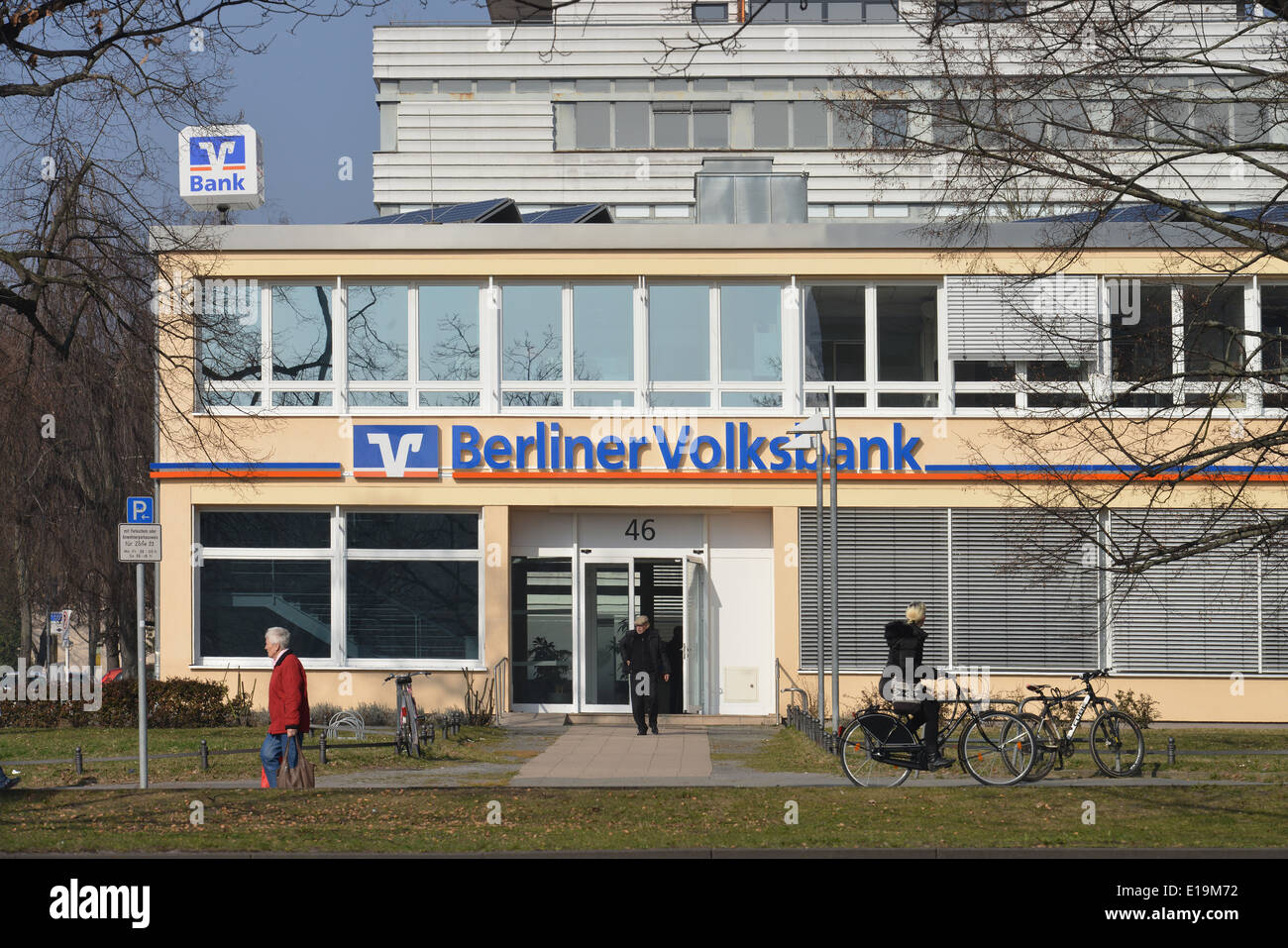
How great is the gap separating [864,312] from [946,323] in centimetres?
127

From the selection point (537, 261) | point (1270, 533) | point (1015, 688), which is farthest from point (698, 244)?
point (1270, 533)

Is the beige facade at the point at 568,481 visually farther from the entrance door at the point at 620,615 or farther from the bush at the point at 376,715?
the bush at the point at 376,715

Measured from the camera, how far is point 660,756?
18375 millimetres

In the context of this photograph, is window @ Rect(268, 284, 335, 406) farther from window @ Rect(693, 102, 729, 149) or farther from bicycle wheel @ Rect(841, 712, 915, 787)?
window @ Rect(693, 102, 729, 149)

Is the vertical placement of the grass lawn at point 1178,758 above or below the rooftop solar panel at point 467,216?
below

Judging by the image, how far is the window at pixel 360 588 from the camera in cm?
2342

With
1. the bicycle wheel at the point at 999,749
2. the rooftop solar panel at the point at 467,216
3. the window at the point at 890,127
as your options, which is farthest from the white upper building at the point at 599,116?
the window at the point at 890,127

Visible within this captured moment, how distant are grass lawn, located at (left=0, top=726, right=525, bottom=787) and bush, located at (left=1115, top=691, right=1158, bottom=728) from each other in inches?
358

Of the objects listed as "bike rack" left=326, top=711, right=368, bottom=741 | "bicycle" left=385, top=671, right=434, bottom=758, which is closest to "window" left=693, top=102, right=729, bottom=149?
"bike rack" left=326, top=711, right=368, bottom=741

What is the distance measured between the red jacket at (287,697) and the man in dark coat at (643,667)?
819 cm

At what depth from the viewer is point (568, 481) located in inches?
920

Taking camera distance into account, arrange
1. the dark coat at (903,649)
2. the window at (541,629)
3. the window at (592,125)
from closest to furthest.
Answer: the dark coat at (903,649)
the window at (541,629)
the window at (592,125)
